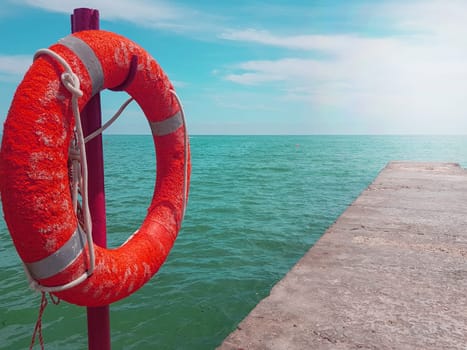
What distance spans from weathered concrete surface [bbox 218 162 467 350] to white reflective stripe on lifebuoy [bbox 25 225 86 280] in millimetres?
1011

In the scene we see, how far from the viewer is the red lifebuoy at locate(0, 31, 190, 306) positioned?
4.75 feet

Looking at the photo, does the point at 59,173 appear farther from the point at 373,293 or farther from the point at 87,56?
the point at 373,293

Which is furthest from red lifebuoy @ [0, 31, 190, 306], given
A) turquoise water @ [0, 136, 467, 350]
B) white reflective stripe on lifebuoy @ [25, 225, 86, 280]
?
turquoise water @ [0, 136, 467, 350]

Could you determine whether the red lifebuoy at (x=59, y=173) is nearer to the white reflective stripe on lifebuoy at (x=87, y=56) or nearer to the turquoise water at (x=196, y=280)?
the white reflective stripe on lifebuoy at (x=87, y=56)

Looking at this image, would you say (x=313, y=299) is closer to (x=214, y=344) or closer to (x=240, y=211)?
(x=214, y=344)

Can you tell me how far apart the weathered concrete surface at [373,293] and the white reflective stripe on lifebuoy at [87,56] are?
151 cm

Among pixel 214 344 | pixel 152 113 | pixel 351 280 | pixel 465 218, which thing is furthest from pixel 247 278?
pixel 152 113

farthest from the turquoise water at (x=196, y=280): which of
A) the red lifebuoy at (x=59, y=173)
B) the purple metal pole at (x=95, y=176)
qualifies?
the red lifebuoy at (x=59, y=173)

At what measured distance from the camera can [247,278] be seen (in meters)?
5.23

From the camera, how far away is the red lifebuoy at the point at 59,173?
4.75 feet

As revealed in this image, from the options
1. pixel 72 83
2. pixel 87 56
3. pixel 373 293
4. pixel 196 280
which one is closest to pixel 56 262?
pixel 72 83

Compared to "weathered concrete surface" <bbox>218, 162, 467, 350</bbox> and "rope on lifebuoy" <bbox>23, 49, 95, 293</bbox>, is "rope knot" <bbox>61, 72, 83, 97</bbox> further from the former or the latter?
"weathered concrete surface" <bbox>218, 162, 467, 350</bbox>

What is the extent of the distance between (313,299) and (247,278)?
2.67 metres

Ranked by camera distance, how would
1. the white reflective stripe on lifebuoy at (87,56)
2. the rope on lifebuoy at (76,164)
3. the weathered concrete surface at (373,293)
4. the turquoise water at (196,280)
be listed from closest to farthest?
the rope on lifebuoy at (76,164) < the white reflective stripe on lifebuoy at (87,56) < the weathered concrete surface at (373,293) < the turquoise water at (196,280)
